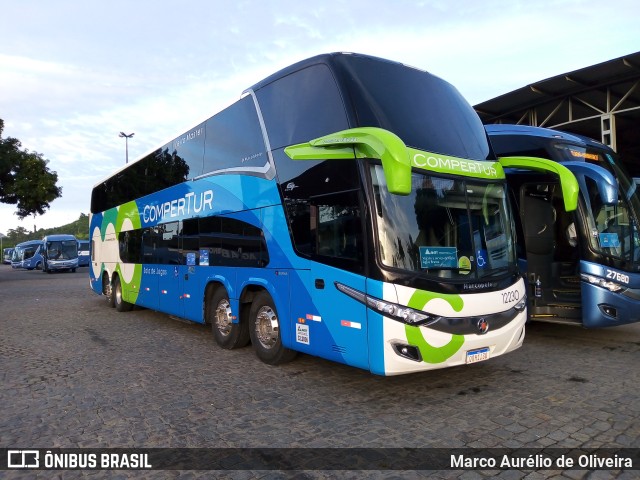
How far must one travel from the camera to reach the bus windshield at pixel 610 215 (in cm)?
733

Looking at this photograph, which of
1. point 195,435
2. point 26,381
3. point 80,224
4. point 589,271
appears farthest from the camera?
point 80,224

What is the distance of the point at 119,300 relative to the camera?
12.6m

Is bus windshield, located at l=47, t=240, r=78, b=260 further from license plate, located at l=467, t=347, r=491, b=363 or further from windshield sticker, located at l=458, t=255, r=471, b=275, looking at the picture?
license plate, located at l=467, t=347, r=491, b=363

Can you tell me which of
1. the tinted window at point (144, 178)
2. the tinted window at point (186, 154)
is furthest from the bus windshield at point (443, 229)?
the tinted window at point (144, 178)

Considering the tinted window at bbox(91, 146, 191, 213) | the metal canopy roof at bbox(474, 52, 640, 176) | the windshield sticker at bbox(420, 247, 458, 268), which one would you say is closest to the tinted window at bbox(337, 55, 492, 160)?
the windshield sticker at bbox(420, 247, 458, 268)

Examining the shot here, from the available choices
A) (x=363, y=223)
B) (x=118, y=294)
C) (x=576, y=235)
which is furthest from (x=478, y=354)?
(x=118, y=294)

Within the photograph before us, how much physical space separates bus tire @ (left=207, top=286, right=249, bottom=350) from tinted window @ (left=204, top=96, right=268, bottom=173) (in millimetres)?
2075

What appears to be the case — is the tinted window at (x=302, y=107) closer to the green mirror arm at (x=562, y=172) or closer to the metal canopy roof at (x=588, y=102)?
the green mirror arm at (x=562, y=172)

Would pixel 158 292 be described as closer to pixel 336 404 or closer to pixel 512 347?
pixel 336 404

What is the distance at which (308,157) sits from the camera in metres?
5.53

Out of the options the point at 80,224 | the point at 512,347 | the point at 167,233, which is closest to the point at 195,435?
the point at 512,347

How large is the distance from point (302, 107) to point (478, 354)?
3.53 m

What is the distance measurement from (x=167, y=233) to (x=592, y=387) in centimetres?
762

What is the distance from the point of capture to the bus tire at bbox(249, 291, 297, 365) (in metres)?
6.34
